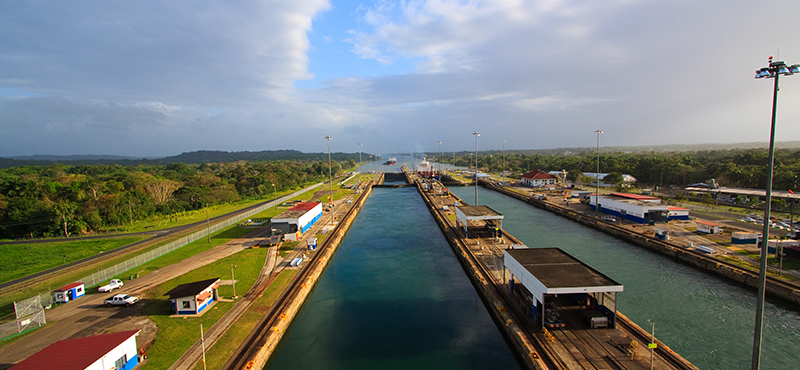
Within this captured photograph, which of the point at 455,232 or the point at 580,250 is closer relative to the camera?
the point at 580,250

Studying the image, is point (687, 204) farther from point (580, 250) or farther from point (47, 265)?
point (47, 265)

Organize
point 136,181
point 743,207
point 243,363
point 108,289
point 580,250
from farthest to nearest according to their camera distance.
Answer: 1. point 136,181
2. point 743,207
3. point 580,250
4. point 108,289
5. point 243,363

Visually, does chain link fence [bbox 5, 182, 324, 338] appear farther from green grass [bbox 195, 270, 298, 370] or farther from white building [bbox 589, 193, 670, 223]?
white building [bbox 589, 193, 670, 223]

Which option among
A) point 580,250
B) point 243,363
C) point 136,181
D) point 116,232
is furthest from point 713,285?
point 136,181

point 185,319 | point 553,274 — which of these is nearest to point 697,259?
point 553,274

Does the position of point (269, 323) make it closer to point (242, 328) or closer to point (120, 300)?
point (242, 328)

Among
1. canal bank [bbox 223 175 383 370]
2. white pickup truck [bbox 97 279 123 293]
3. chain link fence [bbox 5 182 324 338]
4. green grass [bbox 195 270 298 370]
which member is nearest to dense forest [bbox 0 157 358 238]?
chain link fence [bbox 5 182 324 338]
